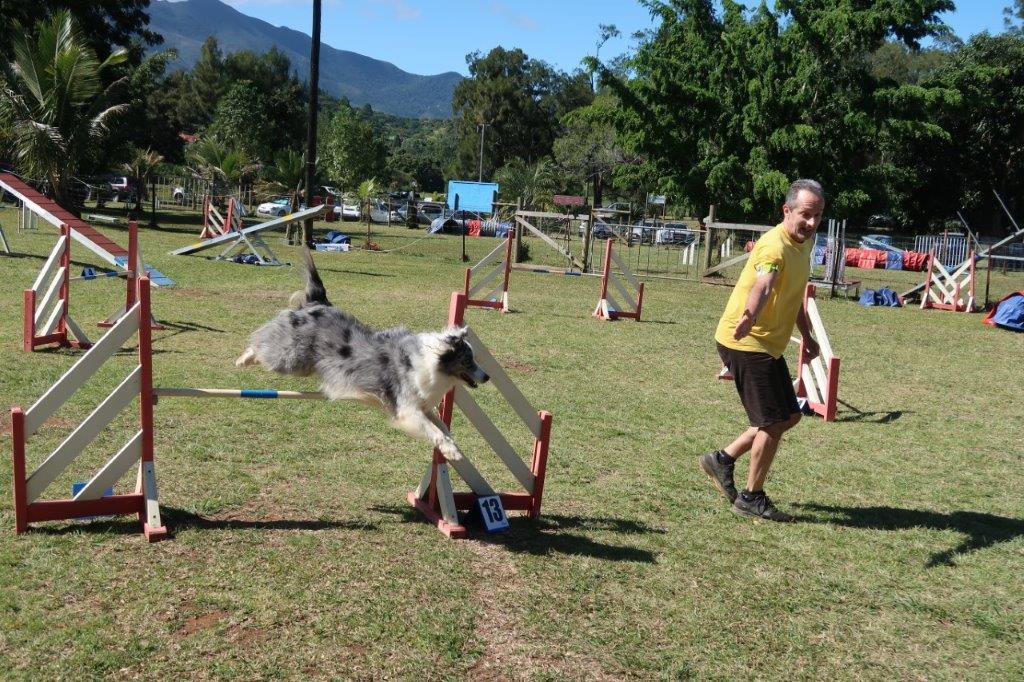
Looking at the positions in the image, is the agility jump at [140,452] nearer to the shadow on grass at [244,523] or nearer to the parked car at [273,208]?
the shadow on grass at [244,523]

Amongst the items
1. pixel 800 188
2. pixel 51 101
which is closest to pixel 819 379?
pixel 800 188

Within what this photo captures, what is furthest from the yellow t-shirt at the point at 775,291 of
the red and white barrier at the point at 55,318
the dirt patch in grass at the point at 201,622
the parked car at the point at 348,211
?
the parked car at the point at 348,211

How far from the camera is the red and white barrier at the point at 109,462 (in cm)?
449

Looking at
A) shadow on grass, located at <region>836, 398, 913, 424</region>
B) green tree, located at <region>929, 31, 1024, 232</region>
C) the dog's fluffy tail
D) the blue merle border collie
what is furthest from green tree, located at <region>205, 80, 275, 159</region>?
the blue merle border collie

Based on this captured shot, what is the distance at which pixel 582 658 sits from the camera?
3.66m

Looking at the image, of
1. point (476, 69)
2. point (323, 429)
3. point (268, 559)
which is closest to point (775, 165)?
point (323, 429)

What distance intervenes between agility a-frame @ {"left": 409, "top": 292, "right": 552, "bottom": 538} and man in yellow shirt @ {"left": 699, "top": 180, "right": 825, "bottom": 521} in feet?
4.23

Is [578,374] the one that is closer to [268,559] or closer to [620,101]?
[268,559]

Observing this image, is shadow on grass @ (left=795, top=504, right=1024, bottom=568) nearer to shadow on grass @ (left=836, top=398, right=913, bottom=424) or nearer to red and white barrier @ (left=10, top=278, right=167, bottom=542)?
shadow on grass @ (left=836, top=398, right=913, bottom=424)

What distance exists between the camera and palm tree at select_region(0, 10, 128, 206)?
989 inches

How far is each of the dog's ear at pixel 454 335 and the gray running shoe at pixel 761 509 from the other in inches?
87.5

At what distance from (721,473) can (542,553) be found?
62.1 inches

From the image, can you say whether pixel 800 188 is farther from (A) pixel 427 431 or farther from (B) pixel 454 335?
(A) pixel 427 431

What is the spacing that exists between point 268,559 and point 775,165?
26.0 metres
